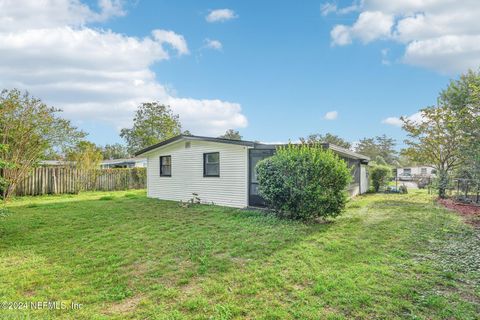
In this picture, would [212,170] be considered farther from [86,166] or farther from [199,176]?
[86,166]

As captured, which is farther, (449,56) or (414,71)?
(414,71)

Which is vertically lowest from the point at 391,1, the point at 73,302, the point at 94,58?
the point at 73,302

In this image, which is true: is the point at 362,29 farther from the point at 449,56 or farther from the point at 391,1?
the point at 449,56

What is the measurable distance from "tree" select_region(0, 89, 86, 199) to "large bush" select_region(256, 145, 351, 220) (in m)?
11.9

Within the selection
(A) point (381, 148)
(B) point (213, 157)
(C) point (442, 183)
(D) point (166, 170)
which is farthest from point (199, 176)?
(A) point (381, 148)

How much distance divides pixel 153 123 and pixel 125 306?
1111 inches

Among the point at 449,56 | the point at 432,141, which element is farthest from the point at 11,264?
the point at 432,141

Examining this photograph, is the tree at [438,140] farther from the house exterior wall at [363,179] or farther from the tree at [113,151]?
the tree at [113,151]

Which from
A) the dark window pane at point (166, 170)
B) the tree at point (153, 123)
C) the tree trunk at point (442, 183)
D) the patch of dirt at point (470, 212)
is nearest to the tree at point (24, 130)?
the dark window pane at point (166, 170)

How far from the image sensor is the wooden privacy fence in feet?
49.6

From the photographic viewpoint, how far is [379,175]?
18.8 meters

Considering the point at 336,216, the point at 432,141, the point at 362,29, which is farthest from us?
the point at 432,141

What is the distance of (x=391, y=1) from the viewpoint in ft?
30.5

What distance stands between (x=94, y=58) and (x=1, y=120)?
5276 millimetres
